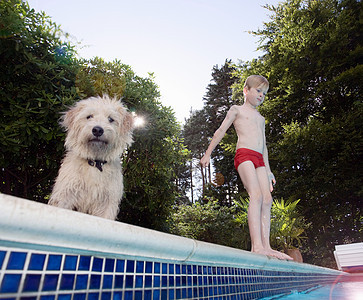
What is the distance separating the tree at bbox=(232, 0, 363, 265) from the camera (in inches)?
469

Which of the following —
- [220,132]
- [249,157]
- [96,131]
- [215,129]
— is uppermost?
[215,129]

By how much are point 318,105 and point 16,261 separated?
15.8m

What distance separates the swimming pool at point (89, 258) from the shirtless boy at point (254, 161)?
1934mm

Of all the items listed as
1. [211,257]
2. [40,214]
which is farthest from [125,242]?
[211,257]

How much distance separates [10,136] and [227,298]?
340cm

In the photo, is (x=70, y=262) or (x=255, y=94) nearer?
(x=70, y=262)

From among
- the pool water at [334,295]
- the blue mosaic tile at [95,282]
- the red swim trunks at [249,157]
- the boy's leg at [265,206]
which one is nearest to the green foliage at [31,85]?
the red swim trunks at [249,157]

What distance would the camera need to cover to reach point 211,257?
1.68 meters

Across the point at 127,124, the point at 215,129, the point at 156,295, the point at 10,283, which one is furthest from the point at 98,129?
the point at 215,129

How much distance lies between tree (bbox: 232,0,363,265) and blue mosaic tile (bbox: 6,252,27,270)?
12216 millimetres

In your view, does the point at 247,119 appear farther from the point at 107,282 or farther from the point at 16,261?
the point at 16,261

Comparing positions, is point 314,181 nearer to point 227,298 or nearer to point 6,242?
point 227,298

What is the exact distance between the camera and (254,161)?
375cm

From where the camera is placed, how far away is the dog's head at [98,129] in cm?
242
